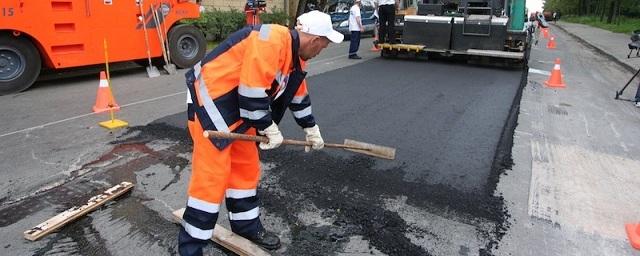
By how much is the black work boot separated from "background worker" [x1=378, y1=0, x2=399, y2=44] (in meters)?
8.99

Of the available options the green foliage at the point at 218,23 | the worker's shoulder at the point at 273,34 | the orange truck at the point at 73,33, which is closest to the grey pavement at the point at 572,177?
the worker's shoulder at the point at 273,34

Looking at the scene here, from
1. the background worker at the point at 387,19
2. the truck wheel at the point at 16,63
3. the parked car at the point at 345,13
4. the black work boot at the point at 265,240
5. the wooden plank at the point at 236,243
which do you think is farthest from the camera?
the parked car at the point at 345,13

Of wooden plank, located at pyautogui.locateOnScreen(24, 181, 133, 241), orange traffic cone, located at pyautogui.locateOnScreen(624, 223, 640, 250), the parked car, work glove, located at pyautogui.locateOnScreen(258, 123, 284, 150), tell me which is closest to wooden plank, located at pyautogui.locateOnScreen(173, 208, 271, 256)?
work glove, located at pyautogui.locateOnScreen(258, 123, 284, 150)

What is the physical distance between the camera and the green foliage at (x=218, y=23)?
12.9 meters

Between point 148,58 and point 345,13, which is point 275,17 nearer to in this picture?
point 345,13

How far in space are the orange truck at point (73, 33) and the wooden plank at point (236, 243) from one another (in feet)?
18.3

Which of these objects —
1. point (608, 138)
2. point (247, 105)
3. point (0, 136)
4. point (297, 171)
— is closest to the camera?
point (247, 105)

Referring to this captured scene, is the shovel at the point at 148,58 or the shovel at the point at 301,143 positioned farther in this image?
the shovel at the point at 148,58

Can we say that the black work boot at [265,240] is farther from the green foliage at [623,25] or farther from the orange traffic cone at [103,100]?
the green foliage at [623,25]

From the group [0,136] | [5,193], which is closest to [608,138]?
[5,193]

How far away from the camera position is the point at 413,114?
5742 mm

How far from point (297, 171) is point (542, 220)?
1918 mm

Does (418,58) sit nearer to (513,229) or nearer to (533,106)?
(533,106)

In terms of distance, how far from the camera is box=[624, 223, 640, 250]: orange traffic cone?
2885 mm
